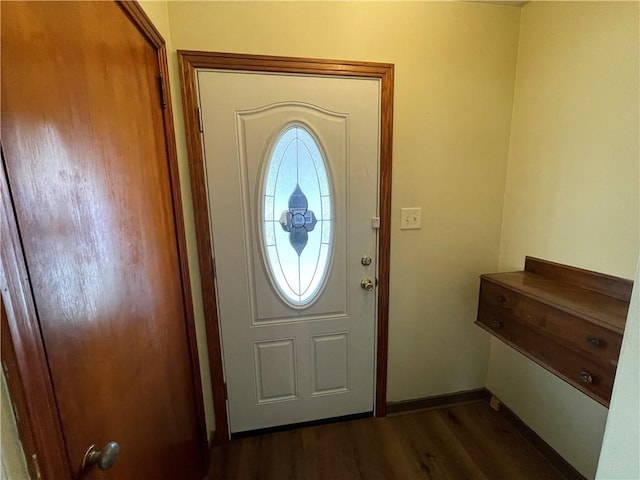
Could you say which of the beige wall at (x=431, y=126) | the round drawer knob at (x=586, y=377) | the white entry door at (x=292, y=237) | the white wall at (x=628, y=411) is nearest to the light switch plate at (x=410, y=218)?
the beige wall at (x=431, y=126)

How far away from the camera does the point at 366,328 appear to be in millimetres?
1717

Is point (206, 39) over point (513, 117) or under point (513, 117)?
over

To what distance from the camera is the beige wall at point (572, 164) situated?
45.5 inches

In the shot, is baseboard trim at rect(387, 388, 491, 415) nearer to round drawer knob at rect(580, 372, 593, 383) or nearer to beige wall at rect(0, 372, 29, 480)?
round drawer knob at rect(580, 372, 593, 383)

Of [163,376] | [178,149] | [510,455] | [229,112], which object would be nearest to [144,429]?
[163,376]

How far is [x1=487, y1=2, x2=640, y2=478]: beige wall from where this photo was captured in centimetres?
116

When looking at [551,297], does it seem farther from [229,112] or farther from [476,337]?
[229,112]

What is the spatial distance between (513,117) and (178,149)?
1.84 m

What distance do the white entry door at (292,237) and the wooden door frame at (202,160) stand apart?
0.03 m

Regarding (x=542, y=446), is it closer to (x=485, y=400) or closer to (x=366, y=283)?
(x=485, y=400)

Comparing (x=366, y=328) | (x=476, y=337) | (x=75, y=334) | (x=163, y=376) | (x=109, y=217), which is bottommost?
(x=476, y=337)

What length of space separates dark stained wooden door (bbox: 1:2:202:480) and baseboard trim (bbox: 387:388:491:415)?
4.33ft

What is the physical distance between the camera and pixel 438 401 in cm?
192

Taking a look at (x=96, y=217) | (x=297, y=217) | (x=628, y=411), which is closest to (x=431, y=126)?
(x=297, y=217)
